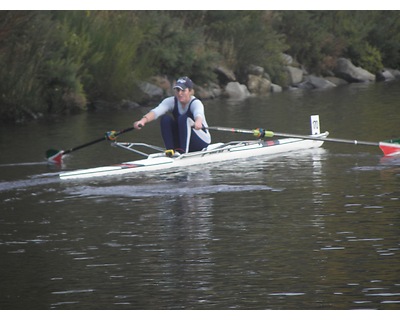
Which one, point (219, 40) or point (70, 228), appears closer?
point (70, 228)

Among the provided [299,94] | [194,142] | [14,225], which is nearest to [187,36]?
[299,94]

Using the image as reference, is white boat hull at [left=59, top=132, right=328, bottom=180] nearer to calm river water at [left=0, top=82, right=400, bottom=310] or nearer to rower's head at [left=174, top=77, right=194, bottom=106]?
calm river water at [left=0, top=82, right=400, bottom=310]

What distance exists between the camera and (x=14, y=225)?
45.3 feet

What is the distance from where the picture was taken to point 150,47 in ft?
129

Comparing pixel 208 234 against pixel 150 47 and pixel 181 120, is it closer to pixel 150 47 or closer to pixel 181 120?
pixel 181 120

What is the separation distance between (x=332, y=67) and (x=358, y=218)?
36.7m

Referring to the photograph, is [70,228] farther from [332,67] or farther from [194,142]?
[332,67]

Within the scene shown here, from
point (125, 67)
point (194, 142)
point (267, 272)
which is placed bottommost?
point (267, 272)

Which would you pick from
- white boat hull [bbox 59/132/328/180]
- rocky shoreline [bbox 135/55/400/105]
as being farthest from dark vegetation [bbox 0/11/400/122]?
white boat hull [bbox 59/132/328/180]

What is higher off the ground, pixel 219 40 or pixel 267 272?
pixel 219 40

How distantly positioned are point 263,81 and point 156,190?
27.3 meters

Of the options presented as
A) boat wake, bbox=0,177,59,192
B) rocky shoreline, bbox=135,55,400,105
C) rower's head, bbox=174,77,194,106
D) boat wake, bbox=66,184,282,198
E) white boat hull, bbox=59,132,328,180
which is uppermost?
rocky shoreline, bbox=135,55,400,105

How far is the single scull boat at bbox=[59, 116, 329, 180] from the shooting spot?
688 inches

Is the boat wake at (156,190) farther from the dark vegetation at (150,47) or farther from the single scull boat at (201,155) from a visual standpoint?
the dark vegetation at (150,47)
